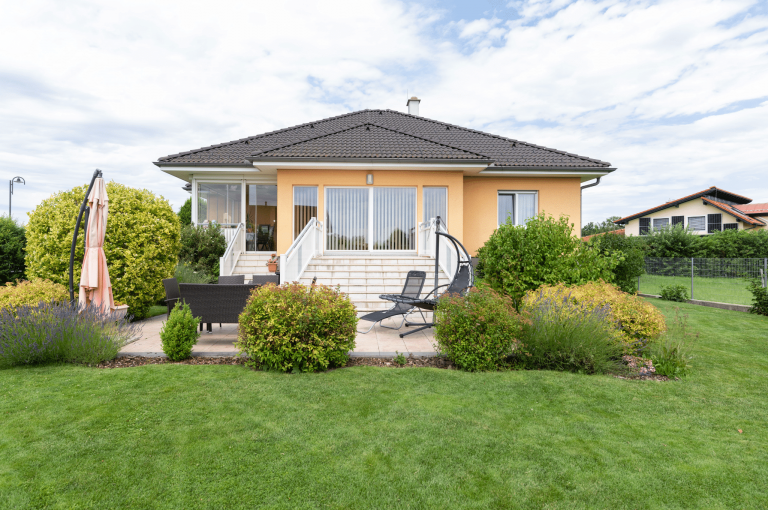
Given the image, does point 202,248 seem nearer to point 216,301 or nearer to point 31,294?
point 31,294

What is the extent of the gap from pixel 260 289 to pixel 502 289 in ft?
14.6

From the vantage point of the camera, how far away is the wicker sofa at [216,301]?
5734 mm

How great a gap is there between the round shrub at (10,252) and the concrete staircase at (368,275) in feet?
25.6

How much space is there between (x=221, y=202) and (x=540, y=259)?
11.2m

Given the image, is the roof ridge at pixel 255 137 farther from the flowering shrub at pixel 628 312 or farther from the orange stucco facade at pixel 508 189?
the flowering shrub at pixel 628 312

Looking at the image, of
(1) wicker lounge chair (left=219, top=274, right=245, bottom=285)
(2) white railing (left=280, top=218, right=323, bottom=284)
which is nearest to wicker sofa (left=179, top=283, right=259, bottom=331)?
(2) white railing (left=280, top=218, right=323, bottom=284)

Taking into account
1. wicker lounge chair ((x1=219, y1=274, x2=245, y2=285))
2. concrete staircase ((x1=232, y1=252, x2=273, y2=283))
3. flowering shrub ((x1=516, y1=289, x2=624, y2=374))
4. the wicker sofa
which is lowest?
flowering shrub ((x1=516, y1=289, x2=624, y2=374))

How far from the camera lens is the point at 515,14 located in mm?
11094

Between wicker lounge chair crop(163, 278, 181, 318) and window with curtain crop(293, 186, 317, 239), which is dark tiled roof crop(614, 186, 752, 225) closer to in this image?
window with curtain crop(293, 186, 317, 239)

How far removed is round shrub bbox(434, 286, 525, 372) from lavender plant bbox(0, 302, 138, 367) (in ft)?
15.0

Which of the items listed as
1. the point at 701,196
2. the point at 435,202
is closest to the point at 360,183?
the point at 435,202

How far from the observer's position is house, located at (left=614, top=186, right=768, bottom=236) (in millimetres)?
28344

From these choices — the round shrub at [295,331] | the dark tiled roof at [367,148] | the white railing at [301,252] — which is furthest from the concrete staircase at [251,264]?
the round shrub at [295,331]

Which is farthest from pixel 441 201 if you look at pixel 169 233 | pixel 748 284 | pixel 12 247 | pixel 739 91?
pixel 12 247
